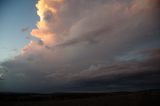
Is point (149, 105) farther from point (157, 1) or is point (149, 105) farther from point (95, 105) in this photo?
point (157, 1)

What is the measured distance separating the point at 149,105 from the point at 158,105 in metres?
0.30

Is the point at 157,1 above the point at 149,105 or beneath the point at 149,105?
above

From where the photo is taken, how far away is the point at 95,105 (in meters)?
8.71

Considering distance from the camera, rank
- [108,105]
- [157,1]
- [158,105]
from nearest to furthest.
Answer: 1. [158,105]
2. [157,1]
3. [108,105]

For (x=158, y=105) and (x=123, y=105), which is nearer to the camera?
(x=158, y=105)

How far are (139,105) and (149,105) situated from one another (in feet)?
1.17

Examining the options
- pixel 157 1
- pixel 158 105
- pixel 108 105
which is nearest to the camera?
pixel 158 105

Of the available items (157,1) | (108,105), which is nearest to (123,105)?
(108,105)

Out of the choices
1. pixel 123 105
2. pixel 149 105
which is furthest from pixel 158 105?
pixel 123 105

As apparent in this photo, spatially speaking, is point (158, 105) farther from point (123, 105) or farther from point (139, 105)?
point (123, 105)

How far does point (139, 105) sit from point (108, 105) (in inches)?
49.8

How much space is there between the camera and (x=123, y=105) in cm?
808

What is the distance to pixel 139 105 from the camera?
761 centimetres

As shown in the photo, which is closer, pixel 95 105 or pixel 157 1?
pixel 157 1
